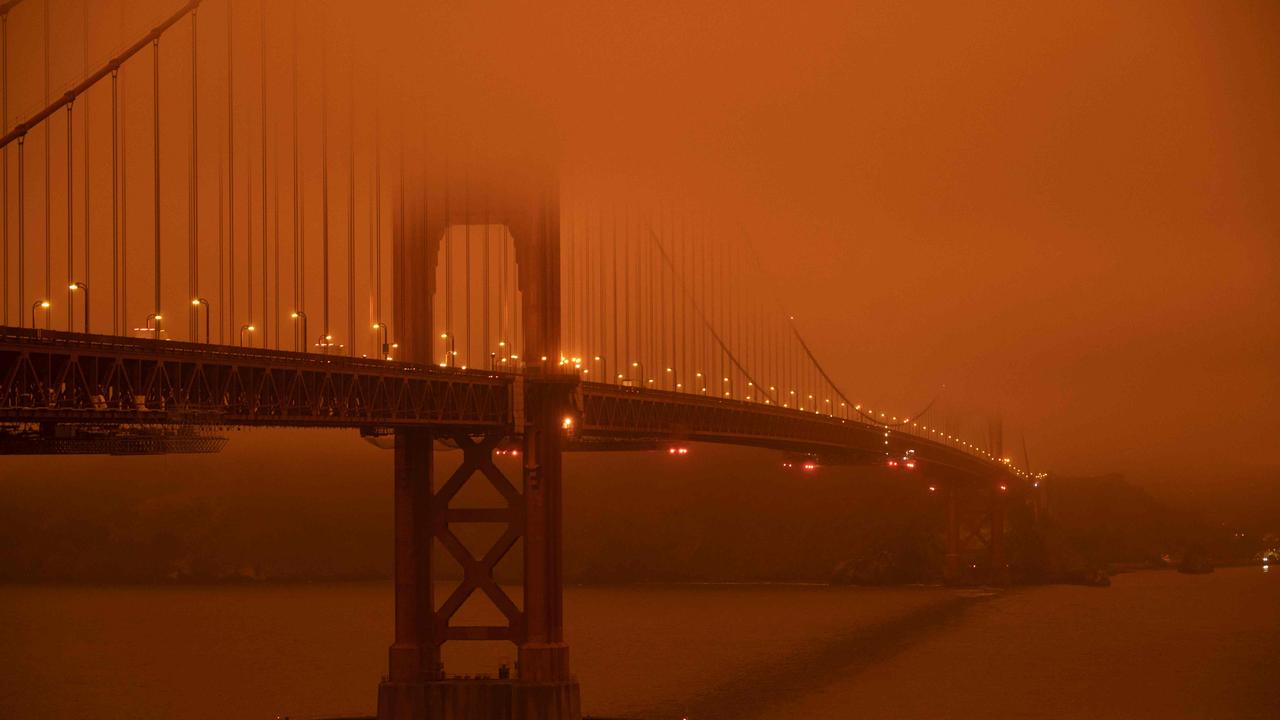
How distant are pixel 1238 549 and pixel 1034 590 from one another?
2744 inches

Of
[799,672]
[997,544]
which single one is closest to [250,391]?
[799,672]

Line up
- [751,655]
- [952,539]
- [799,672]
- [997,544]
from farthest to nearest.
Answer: [952,539], [997,544], [751,655], [799,672]

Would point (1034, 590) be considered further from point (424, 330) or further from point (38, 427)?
point (38, 427)

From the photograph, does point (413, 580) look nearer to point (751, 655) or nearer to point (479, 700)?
point (479, 700)

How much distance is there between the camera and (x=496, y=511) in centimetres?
3547

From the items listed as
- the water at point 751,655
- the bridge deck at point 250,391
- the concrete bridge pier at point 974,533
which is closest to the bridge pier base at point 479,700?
the bridge deck at point 250,391

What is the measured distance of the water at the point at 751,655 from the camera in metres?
48.2

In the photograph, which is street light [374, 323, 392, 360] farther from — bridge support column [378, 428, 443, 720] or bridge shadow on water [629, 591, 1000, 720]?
bridge shadow on water [629, 591, 1000, 720]

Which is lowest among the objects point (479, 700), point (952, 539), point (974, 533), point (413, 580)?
point (479, 700)

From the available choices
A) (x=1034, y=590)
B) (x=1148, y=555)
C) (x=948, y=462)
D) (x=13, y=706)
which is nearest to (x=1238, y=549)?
(x=1148, y=555)

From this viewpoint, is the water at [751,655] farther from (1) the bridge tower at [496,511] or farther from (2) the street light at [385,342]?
(2) the street light at [385,342]

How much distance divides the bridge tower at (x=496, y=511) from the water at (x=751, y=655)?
7.96 meters

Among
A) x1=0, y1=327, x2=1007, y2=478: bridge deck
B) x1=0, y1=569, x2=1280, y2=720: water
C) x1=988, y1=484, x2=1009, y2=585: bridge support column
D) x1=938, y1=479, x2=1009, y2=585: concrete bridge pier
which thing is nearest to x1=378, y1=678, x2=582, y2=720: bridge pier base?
x1=0, y1=327, x2=1007, y2=478: bridge deck

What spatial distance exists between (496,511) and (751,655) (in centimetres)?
2652
